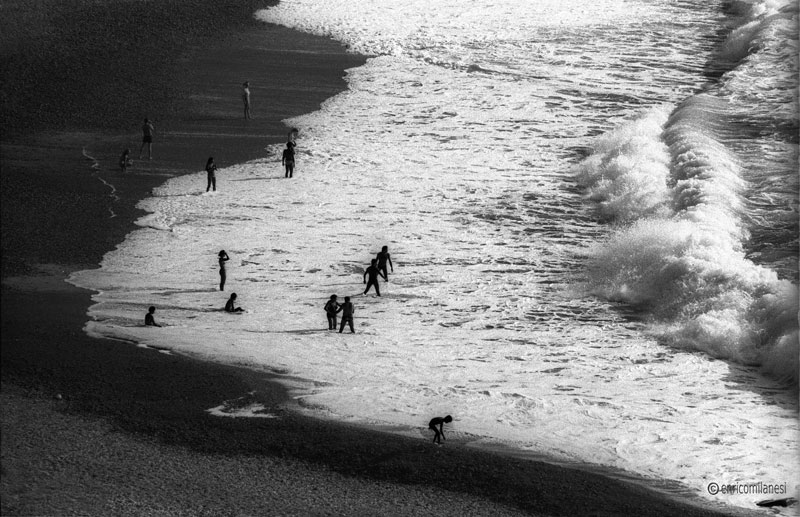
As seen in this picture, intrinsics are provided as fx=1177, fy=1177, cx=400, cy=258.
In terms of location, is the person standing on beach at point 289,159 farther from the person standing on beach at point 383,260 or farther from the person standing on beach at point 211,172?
the person standing on beach at point 383,260

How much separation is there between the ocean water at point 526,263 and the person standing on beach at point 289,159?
533 mm

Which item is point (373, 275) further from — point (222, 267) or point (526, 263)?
point (526, 263)

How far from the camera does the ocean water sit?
23.8 meters

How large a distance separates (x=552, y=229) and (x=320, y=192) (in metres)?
7.72

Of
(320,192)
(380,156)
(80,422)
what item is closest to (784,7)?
(380,156)

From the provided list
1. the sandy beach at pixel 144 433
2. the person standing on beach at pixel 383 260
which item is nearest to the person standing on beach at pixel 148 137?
the sandy beach at pixel 144 433

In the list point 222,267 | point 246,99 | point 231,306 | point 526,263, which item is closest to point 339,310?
point 231,306

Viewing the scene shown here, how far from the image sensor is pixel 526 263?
106 feet

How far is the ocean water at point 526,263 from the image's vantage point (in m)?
23.8

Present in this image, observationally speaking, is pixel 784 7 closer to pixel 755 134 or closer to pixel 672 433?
pixel 755 134

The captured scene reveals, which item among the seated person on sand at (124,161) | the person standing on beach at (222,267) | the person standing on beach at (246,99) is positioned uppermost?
the person standing on beach at (246,99)

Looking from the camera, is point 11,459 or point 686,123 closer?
point 11,459

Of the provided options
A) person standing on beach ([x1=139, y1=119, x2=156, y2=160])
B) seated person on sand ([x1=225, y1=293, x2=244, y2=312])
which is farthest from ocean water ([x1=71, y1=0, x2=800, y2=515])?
person standing on beach ([x1=139, y1=119, x2=156, y2=160])

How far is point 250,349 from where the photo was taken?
26250 millimetres
